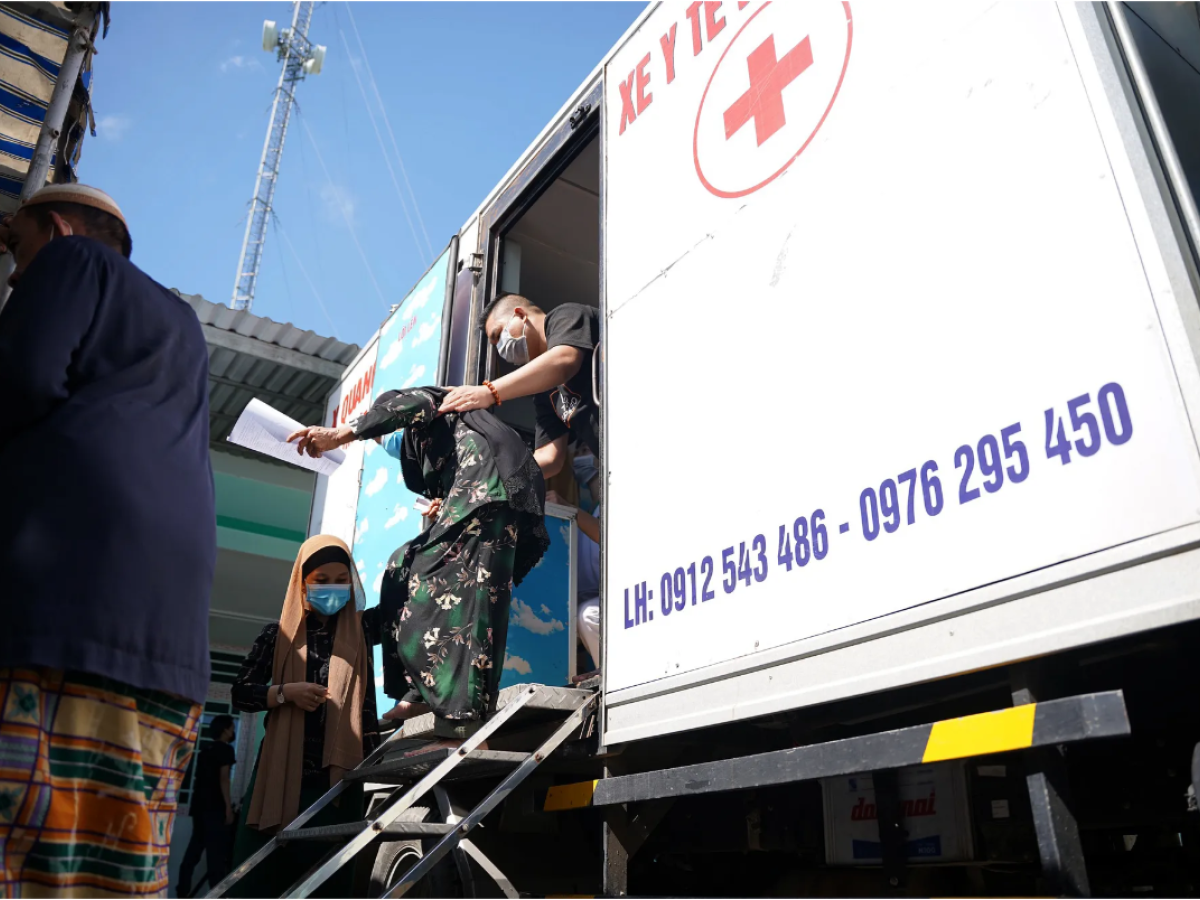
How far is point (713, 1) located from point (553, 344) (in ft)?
4.60

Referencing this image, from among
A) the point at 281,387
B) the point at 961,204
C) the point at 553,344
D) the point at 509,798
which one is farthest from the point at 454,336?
the point at 281,387

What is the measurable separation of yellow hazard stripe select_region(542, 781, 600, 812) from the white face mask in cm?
190

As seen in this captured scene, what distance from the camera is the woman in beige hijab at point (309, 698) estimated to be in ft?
11.1

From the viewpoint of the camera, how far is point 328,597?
12.6 feet

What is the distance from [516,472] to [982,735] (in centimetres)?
194

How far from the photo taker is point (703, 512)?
260cm

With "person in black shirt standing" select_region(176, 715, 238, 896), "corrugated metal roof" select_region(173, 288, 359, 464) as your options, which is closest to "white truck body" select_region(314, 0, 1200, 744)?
"person in black shirt standing" select_region(176, 715, 238, 896)

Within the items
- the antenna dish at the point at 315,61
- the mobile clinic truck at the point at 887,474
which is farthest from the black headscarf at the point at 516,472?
the antenna dish at the point at 315,61

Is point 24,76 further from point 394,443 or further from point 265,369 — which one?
point 265,369

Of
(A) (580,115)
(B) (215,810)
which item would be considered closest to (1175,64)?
(A) (580,115)

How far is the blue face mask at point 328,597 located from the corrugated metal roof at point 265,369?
12.7 ft

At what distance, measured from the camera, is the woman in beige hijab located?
3.37m

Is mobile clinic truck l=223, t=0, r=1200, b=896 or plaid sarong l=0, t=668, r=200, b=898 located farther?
mobile clinic truck l=223, t=0, r=1200, b=896

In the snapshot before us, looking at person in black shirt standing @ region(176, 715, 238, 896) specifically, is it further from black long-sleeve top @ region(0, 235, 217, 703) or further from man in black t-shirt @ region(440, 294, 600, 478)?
black long-sleeve top @ region(0, 235, 217, 703)
